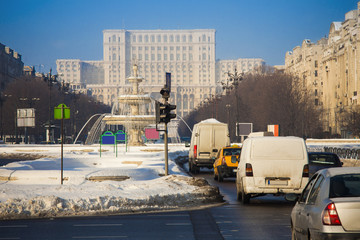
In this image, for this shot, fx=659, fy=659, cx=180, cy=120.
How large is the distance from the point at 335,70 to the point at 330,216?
4137 inches

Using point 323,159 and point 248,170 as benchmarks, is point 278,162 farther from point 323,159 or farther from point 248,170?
point 323,159

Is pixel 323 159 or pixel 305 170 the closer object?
pixel 305 170

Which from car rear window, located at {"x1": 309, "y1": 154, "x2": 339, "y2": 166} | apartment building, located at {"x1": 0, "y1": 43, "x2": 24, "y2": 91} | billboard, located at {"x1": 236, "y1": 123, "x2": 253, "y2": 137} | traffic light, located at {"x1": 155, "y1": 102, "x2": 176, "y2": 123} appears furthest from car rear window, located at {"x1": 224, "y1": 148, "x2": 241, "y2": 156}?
apartment building, located at {"x1": 0, "y1": 43, "x2": 24, "y2": 91}

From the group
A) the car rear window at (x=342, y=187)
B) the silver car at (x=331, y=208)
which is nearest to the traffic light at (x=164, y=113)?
the silver car at (x=331, y=208)

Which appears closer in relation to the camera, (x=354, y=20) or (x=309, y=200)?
(x=309, y=200)

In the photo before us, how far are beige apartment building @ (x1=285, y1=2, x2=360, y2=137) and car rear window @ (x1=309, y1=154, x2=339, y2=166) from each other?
6616 centimetres

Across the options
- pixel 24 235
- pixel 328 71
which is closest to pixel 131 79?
pixel 328 71

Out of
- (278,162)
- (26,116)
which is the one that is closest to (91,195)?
(278,162)

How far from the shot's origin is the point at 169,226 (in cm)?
1205

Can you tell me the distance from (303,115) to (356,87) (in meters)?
14.0

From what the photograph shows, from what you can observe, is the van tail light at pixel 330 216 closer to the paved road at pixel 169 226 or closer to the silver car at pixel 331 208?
the silver car at pixel 331 208

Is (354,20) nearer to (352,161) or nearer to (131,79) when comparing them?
(131,79)

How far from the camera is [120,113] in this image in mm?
70375

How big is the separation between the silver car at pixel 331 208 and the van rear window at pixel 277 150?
8501 mm
